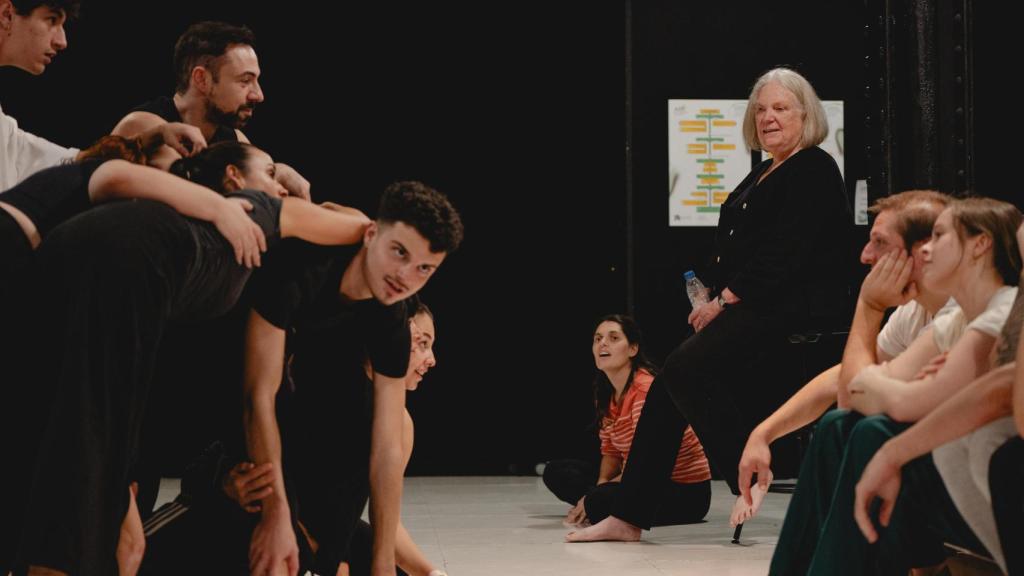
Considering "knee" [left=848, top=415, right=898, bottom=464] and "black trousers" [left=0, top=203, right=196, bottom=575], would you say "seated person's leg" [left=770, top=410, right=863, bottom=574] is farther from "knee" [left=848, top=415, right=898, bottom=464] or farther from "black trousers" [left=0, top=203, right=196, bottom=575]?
"black trousers" [left=0, top=203, right=196, bottom=575]

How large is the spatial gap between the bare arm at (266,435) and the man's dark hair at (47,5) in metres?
0.91

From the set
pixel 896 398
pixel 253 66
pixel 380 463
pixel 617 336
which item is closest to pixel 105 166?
pixel 380 463

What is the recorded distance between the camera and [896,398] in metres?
2.17

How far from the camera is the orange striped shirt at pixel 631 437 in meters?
4.54

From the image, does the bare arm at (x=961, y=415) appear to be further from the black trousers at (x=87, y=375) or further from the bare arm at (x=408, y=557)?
the bare arm at (x=408, y=557)

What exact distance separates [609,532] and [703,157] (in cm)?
247

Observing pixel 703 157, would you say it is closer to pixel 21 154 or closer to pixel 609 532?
pixel 609 532

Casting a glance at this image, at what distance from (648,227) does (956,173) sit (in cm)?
278

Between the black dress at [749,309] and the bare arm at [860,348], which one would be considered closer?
the bare arm at [860,348]

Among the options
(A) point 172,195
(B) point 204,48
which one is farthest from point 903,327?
(B) point 204,48

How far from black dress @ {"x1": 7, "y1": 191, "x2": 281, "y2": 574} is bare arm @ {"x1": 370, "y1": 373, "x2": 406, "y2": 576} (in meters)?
0.80

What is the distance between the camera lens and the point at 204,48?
3615 millimetres

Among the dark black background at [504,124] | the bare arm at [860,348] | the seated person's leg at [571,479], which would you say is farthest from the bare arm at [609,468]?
the bare arm at [860,348]

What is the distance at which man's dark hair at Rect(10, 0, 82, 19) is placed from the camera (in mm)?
2703
